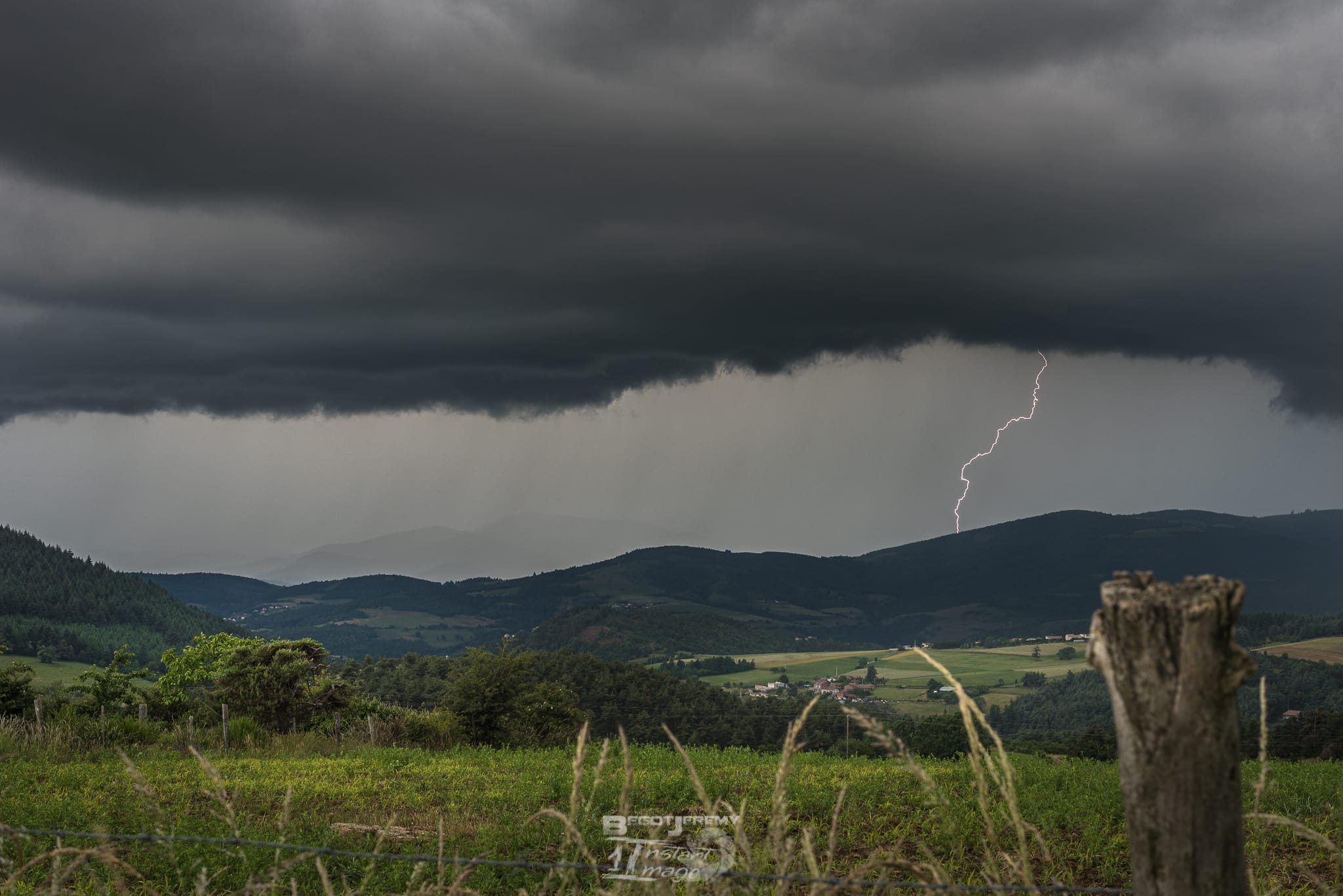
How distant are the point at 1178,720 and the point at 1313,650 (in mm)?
139481

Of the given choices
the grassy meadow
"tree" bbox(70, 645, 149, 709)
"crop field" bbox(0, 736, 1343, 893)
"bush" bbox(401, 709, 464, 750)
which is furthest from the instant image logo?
the grassy meadow

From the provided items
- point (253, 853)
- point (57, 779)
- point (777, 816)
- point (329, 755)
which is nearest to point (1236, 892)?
point (777, 816)

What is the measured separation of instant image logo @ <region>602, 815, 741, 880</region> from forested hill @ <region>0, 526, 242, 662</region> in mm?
158680

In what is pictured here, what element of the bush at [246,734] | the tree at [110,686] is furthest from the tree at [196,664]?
the bush at [246,734]

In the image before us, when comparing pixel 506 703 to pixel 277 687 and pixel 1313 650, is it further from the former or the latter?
pixel 1313 650

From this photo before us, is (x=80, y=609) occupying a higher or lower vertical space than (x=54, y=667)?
higher

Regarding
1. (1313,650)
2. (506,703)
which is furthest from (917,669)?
(506,703)

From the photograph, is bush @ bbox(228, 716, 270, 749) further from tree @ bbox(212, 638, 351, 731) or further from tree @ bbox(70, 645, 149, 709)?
tree @ bbox(70, 645, 149, 709)

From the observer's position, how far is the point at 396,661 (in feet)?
221

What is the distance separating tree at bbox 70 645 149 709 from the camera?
25656 millimetres

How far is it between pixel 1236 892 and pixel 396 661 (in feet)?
227

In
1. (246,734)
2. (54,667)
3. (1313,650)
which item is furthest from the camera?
(54,667)

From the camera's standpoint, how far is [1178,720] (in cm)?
284

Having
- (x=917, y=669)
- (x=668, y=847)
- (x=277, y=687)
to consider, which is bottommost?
(x=917, y=669)
